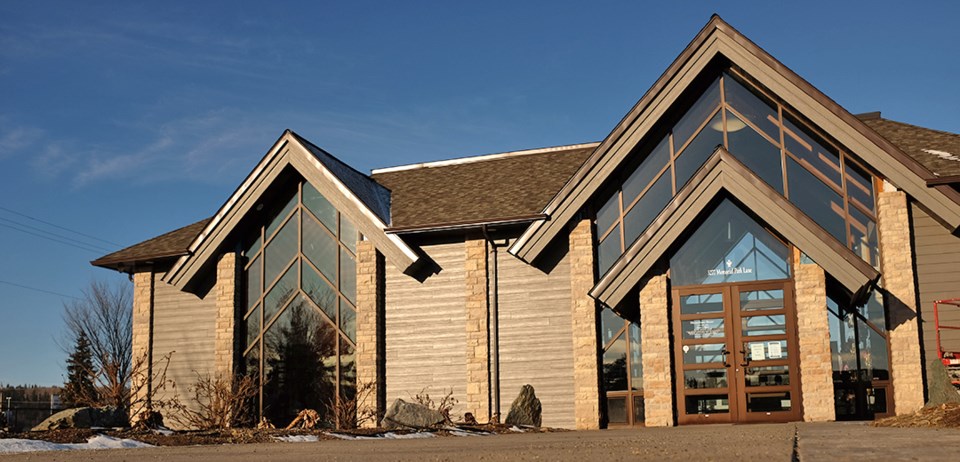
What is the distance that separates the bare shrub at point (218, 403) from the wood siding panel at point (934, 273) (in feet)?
43.8

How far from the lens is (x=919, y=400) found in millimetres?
17234

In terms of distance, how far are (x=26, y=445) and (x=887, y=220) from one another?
14819 millimetres

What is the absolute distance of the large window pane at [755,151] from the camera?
60.9 feet

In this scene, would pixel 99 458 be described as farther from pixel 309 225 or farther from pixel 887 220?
pixel 887 220

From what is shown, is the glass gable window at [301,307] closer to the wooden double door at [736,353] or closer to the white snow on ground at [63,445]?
the wooden double door at [736,353]

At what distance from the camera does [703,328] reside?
18047 mm

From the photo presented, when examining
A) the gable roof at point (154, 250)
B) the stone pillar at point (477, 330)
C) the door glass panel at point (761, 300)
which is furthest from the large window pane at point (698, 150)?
the gable roof at point (154, 250)

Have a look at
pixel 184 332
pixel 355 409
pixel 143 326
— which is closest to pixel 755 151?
pixel 355 409

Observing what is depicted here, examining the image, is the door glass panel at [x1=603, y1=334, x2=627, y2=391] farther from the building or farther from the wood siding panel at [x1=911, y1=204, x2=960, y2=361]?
the wood siding panel at [x1=911, y1=204, x2=960, y2=361]

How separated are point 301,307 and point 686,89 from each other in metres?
9.80

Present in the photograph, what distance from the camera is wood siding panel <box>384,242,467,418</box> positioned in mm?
20572

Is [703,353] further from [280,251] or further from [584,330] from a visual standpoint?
[280,251]

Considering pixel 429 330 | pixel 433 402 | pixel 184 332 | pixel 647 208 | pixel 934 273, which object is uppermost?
pixel 647 208

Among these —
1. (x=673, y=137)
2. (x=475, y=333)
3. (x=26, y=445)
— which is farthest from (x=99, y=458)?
(x=673, y=137)
